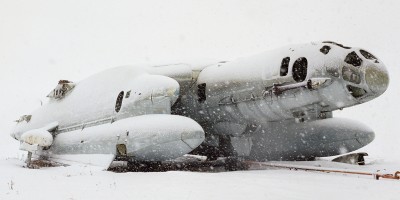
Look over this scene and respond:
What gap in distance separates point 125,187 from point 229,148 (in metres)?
6.93

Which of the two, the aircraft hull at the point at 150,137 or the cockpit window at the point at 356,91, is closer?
the cockpit window at the point at 356,91

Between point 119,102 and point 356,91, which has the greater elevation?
point 356,91

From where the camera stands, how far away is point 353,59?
11578 mm

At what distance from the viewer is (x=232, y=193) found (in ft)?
25.3

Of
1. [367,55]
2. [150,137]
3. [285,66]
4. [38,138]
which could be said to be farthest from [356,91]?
[38,138]

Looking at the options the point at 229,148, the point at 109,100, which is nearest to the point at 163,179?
the point at 229,148

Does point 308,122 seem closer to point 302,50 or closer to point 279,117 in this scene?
point 279,117

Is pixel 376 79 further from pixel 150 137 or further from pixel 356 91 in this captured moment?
pixel 150 137

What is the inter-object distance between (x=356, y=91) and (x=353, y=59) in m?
0.95

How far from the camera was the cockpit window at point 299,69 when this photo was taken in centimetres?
1209

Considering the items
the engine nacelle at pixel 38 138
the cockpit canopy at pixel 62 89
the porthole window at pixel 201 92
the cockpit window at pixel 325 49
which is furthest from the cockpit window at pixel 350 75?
the cockpit canopy at pixel 62 89

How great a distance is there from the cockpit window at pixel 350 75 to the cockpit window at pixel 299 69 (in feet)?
3.93

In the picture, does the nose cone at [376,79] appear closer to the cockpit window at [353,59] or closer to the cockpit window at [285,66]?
the cockpit window at [353,59]

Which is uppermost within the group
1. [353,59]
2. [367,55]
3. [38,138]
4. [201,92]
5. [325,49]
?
[325,49]
